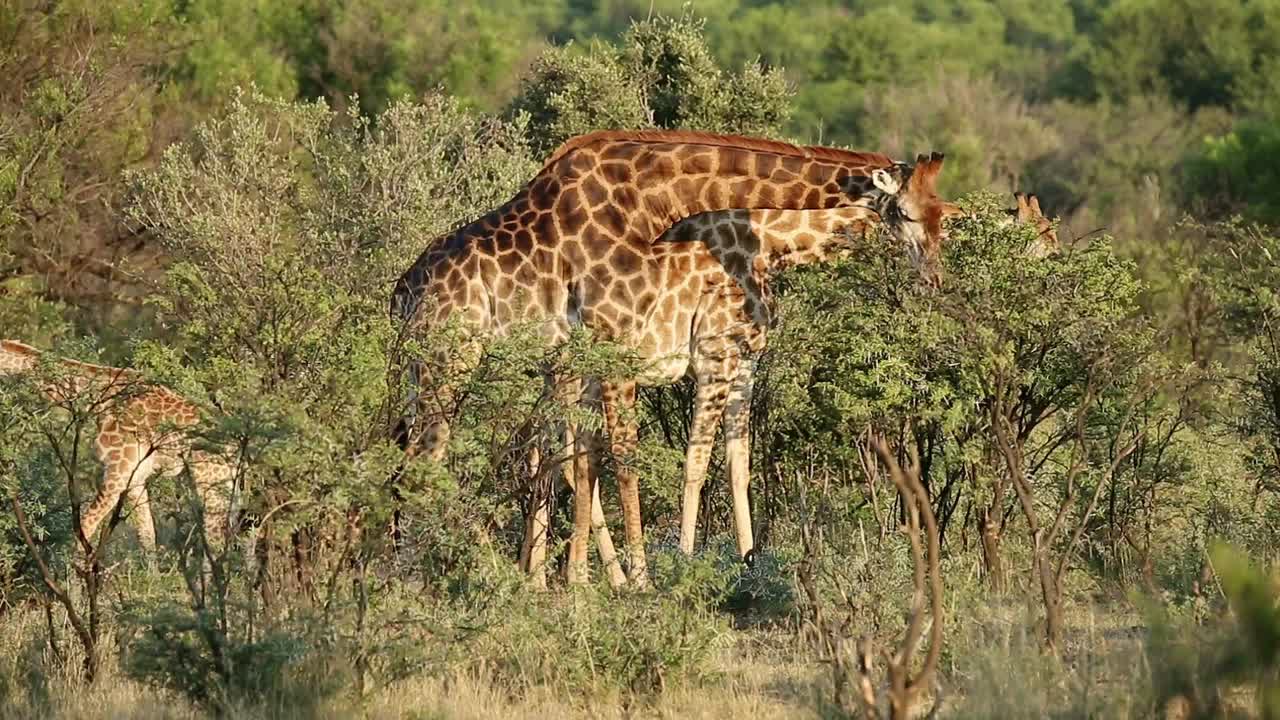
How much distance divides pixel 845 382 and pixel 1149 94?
4215 cm

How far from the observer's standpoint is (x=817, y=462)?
1087cm

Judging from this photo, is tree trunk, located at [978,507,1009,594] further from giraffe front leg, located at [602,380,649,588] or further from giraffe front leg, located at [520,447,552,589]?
giraffe front leg, located at [520,447,552,589]

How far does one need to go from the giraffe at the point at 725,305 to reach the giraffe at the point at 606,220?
13cm

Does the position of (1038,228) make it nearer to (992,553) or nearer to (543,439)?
(992,553)

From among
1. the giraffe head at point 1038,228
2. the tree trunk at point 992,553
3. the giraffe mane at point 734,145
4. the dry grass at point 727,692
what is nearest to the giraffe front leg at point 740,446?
the tree trunk at point 992,553

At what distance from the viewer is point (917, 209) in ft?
32.7

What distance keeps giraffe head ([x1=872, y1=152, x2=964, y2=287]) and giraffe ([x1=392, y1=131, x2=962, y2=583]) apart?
0.01m

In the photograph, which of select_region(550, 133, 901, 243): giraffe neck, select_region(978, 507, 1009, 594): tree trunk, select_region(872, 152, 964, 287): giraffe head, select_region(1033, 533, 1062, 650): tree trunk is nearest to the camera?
select_region(1033, 533, 1062, 650): tree trunk

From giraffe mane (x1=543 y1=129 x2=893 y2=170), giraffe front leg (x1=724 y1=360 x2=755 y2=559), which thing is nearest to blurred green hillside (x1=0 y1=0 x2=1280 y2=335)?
giraffe mane (x1=543 y1=129 x2=893 y2=170)

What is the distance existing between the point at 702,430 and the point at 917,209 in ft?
5.26

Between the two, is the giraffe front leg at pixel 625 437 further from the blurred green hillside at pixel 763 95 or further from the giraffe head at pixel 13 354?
the giraffe head at pixel 13 354

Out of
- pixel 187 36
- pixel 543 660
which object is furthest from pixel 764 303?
pixel 187 36

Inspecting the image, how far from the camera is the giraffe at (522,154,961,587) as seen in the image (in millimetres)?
10172

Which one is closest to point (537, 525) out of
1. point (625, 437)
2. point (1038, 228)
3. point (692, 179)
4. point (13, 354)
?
point (625, 437)
